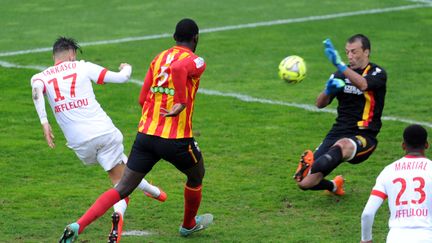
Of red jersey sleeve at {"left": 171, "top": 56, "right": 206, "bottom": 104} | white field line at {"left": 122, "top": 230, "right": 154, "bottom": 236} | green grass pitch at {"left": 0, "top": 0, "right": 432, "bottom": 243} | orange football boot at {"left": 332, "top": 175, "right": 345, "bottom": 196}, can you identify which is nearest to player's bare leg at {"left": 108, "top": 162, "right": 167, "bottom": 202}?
green grass pitch at {"left": 0, "top": 0, "right": 432, "bottom": 243}

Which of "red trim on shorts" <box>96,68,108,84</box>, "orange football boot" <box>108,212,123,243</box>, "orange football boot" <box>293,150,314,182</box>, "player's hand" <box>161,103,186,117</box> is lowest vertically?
"orange football boot" <box>108,212,123,243</box>

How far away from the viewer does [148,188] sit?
11.6 meters

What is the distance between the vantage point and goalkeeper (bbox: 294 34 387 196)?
1197 cm

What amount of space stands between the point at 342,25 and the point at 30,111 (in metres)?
8.86

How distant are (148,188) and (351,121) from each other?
8.09 ft

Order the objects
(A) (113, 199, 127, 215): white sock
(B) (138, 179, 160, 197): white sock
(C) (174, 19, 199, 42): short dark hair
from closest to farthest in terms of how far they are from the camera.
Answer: (C) (174, 19, 199, 42): short dark hair
(A) (113, 199, 127, 215): white sock
(B) (138, 179, 160, 197): white sock

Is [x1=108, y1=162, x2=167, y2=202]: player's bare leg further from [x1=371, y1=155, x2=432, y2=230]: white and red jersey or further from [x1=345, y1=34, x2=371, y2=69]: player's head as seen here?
[x1=371, y1=155, x2=432, y2=230]: white and red jersey

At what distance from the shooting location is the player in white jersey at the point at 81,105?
1109cm

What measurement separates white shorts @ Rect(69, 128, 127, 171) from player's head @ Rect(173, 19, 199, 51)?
138 centimetres

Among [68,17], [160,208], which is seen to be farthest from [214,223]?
[68,17]

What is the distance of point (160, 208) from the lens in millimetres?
12367

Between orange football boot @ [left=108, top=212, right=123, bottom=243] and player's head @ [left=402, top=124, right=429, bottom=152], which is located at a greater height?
player's head @ [left=402, top=124, right=429, bottom=152]

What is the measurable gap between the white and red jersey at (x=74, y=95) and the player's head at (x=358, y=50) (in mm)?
2866

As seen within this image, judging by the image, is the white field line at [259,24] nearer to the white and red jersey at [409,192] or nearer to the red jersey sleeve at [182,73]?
the red jersey sleeve at [182,73]
